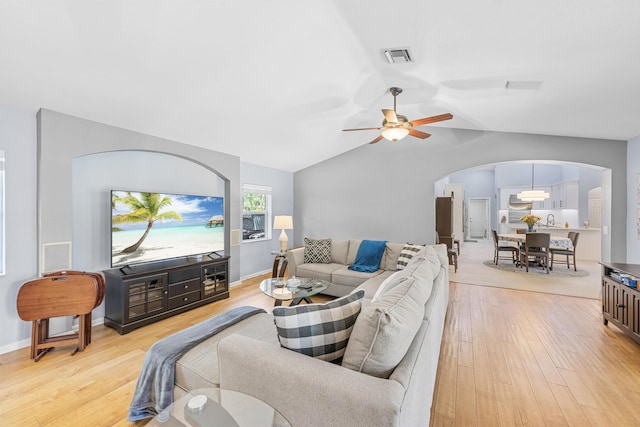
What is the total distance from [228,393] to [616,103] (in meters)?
4.44

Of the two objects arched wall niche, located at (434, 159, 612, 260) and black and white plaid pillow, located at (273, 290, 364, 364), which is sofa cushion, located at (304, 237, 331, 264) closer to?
arched wall niche, located at (434, 159, 612, 260)

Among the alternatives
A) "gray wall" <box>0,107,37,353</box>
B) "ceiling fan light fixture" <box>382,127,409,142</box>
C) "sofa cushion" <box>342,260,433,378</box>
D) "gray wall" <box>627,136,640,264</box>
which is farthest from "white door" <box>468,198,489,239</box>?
"gray wall" <box>0,107,37,353</box>

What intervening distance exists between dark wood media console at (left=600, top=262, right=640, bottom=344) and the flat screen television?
499 cm

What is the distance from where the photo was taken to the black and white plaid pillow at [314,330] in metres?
1.32

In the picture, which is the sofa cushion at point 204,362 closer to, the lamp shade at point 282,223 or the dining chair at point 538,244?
the lamp shade at point 282,223

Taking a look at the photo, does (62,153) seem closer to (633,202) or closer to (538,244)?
(633,202)

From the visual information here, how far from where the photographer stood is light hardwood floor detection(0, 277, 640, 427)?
184 centimetres

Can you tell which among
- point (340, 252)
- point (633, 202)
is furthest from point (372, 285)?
point (633, 202)

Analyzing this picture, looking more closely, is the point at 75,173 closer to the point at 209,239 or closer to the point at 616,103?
the point at 209,239

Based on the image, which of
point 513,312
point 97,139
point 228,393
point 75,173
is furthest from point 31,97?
point 513,312

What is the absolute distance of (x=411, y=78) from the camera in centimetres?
314

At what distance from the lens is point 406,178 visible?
221 inches

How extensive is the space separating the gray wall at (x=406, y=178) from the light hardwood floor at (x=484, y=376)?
7.19ft

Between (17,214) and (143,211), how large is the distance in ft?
3.53
